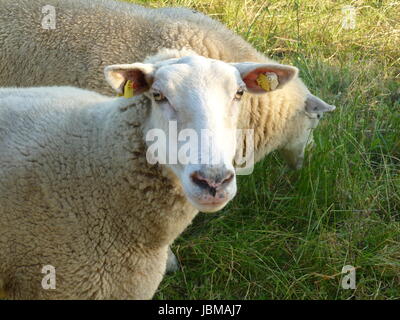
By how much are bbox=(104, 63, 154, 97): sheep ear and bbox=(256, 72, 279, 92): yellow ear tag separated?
0.59 m

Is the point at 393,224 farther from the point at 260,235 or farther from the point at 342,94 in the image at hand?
the point at 342,94

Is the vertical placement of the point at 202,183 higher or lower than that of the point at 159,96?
lower

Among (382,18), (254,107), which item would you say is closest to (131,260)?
(254,107)

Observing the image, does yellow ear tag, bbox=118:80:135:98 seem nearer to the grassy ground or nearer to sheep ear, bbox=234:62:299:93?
sheep ear, bbox=234:62:299:93

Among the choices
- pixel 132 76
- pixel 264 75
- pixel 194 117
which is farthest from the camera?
pixel 264 75

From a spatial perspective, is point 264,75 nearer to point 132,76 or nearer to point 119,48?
point 132,76

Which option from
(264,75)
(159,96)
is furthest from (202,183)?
(264,75)

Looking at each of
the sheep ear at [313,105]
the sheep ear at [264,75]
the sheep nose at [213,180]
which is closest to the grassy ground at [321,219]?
the sheep ear at [313,105]

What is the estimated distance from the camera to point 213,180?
262 centimetres

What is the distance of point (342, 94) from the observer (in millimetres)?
5578

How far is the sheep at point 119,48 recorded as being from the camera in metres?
4.52

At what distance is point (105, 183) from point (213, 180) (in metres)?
0.77
